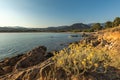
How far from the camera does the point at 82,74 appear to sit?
531 cm

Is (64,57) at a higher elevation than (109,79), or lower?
higher

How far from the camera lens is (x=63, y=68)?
5.43 m

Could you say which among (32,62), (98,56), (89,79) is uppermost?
(98,56)

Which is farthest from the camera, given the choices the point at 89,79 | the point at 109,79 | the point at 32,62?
the point at 32,62

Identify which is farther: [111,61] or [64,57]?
[111,61]

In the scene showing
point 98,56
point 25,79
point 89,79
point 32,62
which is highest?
point 98,56

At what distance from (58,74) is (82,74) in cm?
71

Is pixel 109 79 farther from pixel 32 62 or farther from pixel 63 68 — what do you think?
pixel 32 62

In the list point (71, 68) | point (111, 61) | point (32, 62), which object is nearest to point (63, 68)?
point (71, 68)

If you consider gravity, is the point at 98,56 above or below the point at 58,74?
above

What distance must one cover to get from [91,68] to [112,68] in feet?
4.07

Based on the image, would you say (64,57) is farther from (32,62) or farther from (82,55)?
(32,62)

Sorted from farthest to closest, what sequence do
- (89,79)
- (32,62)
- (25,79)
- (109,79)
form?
(32,62), (25,79), (109,79), (89,79)

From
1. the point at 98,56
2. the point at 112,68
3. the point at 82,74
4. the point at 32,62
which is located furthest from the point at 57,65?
the point at 32,62
